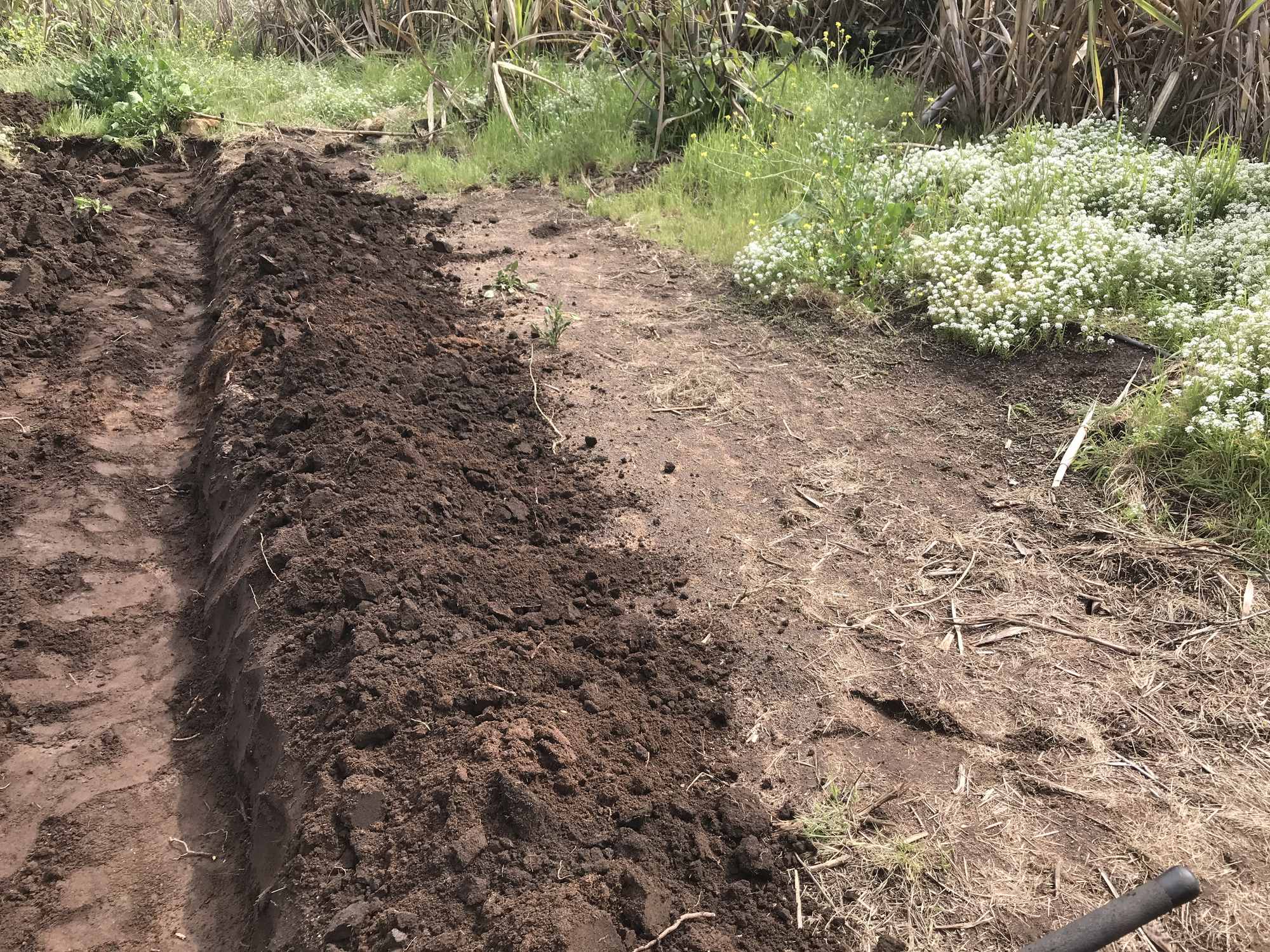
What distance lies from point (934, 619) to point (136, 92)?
8399mm

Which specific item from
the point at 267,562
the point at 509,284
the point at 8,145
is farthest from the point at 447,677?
the point at 8,145

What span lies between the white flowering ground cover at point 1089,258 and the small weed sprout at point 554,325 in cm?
102

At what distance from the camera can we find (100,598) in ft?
A: 11.8

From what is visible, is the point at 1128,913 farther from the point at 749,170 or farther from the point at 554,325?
the point at 749,170

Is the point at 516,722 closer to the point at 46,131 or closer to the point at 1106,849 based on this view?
the point at 1106,849

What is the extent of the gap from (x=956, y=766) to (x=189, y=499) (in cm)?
335

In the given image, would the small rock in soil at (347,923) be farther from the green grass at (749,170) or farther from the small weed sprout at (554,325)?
the green grass at (749,170)

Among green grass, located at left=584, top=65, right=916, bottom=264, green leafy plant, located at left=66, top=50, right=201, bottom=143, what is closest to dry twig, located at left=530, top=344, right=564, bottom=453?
green grass, located at left=584, top=65, right=916, bottom=264

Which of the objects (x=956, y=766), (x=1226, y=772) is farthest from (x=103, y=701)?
(x=1226, y=772)

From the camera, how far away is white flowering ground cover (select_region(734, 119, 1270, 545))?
11.8ft

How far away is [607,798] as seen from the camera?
7.80 feet

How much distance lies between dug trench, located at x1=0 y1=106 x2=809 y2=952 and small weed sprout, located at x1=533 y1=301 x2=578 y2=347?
0.22 metres

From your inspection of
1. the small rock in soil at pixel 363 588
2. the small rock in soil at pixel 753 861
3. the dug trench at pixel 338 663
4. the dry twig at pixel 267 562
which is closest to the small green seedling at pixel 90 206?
the dug trench at pixel 338 663

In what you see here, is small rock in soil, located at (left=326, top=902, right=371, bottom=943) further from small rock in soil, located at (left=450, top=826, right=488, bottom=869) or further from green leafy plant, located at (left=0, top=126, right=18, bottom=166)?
green leafy plant, located at (left=0, top=126, right=18, bottom=166)
